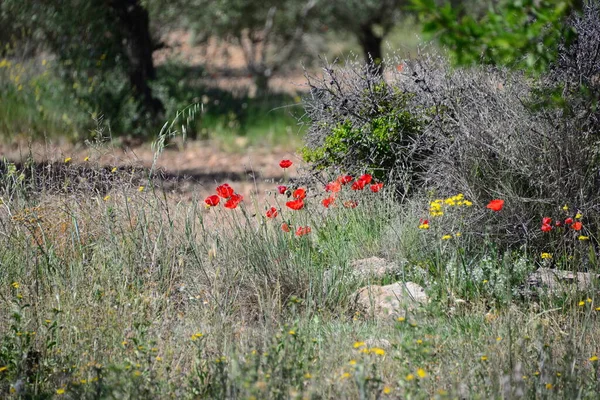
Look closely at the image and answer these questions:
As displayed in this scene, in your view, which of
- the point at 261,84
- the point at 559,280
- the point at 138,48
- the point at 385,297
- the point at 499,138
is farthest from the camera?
the point at 261,84

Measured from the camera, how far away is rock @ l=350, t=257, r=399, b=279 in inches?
184

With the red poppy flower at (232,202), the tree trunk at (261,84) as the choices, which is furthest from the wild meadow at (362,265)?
the tree trunk at (261,84)

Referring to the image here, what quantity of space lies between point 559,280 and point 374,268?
107 centimetres

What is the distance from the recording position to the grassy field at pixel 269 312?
10.9 ft

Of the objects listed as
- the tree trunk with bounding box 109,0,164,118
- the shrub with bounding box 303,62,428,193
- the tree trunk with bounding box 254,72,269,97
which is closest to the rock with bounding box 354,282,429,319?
the shrub with bounding box 303,62,428,193

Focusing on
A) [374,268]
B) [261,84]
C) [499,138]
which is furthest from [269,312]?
[261,84]

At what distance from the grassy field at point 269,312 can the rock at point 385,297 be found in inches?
2.6

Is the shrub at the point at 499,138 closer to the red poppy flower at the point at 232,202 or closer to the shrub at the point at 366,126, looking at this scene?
the shrub at the point at 366,126

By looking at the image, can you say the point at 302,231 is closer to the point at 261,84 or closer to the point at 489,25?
the point at 489,25

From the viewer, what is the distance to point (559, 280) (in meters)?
4.32

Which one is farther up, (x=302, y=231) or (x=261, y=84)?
(x=302, y=231)

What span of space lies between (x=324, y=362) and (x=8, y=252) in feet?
7.13

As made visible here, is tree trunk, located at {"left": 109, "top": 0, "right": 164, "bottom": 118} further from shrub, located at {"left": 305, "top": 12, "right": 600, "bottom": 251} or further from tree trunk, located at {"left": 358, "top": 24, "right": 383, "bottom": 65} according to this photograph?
shrub, located at {"left": 305, "top": 12, "right": 600, "bottom": 251}

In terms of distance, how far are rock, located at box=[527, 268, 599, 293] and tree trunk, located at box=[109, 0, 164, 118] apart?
7.74 metres
